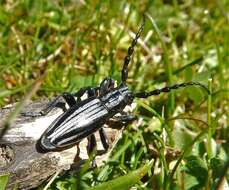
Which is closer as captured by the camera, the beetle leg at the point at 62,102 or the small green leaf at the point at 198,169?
the beetle leg at the point at 62,102

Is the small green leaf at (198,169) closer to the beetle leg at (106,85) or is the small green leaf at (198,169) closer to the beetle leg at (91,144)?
the beetle leg at (91,144)

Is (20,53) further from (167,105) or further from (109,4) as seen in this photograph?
(167,105)

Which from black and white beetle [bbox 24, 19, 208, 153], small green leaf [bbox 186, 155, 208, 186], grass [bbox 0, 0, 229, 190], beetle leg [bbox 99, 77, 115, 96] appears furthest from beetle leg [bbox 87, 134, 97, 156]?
small green leaf [bbox 186, 155, 208, 186]

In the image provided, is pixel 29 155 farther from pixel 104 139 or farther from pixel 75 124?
pixel 104 139

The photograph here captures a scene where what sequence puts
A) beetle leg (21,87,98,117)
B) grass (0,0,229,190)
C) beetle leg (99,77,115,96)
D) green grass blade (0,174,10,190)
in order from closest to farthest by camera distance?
green grass blade (0,174,10,190) → beetle leg (21,87,98,117) → grass (0,0,229,190) → beetle leg (99,77,115,96)

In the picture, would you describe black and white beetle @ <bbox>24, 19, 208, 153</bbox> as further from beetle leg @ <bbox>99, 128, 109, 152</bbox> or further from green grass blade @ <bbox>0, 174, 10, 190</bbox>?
green grass blade @ <bbox>0, 174, 10, 190</bbox>

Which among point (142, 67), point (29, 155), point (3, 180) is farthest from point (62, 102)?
point (142, 67)

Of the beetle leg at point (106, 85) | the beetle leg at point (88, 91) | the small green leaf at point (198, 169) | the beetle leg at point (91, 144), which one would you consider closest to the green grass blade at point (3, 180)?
the beetle leg at point (91, 144)
